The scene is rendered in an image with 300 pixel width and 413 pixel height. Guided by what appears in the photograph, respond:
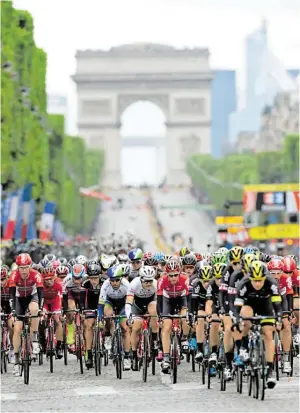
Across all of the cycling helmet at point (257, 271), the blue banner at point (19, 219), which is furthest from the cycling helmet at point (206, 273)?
the blue banner at point (19, 219)

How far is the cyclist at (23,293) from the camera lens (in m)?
21.1

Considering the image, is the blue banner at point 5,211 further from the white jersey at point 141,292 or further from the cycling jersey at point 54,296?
the white jersey at point 141,292

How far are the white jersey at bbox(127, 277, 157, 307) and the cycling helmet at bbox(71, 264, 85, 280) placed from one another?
159cm

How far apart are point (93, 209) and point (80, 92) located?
57.2 m

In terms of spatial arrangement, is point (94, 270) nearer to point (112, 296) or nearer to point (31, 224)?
point (112, 296)

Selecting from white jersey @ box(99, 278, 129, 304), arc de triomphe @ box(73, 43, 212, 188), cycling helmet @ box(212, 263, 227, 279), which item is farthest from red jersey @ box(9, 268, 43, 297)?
arc de triomphe @ box(73, 43, 212, 188)

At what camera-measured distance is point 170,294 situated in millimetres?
20578

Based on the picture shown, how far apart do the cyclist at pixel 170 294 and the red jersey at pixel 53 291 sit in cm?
262

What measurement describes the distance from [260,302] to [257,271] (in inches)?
22.2

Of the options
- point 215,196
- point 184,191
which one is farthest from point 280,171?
point 184,191

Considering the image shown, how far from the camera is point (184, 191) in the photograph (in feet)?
486

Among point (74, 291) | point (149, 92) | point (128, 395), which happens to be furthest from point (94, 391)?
point (149, 92)

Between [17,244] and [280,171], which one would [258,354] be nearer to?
[17,244]

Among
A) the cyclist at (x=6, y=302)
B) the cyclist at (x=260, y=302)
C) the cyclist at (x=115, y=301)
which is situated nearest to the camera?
the cyclist at (x=260, y=302)
